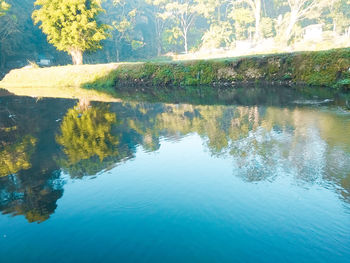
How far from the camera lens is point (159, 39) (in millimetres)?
74688

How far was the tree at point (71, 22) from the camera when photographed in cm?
3394

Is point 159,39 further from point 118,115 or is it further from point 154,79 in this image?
point 118,115

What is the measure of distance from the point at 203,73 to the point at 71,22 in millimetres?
20115

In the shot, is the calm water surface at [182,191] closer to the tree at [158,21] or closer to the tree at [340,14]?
the tree at [340,14]

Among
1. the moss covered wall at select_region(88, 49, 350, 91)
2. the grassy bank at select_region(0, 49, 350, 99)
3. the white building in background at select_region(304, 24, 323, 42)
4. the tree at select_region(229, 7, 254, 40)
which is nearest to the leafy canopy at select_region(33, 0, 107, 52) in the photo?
the grassy bank at select_region(0, 49, 350, 99)

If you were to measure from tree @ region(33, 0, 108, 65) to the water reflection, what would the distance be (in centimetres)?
2311

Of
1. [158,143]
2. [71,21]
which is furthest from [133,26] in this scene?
[158,143]

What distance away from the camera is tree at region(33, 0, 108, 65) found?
111 ft

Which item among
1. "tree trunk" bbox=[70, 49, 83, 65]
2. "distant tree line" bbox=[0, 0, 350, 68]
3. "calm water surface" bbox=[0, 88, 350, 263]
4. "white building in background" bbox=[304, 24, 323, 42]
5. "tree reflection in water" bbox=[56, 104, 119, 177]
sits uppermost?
"distant tree line" bbox=[0, 0, 350, 68]

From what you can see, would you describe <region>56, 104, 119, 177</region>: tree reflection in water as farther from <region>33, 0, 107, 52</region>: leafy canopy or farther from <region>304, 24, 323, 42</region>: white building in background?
<region>304, 24, 323, 42</region>: white building in background

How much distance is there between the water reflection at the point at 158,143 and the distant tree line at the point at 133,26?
24.5 metres

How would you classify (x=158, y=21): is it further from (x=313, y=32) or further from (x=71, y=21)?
(x=71, y=21)

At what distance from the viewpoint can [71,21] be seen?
115 ft

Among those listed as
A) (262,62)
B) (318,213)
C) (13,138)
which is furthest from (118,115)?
(262,62)
